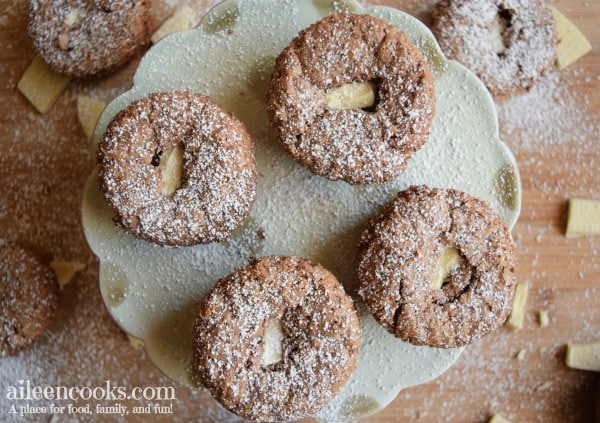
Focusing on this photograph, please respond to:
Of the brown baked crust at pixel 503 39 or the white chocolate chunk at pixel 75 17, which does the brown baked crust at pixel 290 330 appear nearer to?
the brown baked crust at pixel 503 39

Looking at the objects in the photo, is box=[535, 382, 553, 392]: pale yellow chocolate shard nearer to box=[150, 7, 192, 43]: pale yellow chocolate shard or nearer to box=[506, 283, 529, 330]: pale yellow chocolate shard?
box=[506, 283, 529, 330]: pale yellow chocolate shard

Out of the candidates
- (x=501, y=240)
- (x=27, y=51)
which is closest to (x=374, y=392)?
(x=501, y=240)

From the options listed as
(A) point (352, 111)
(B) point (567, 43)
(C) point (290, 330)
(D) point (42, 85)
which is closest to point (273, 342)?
(C) point (290, 330)

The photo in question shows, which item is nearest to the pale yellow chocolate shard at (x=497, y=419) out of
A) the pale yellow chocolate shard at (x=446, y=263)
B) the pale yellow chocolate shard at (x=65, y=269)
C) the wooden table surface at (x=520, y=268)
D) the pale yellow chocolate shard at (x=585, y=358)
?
the wooden table surface at (x=520, y=268)

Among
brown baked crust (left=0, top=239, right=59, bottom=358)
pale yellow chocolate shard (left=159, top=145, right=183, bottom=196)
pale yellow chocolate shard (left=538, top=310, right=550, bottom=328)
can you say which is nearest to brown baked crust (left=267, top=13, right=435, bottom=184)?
pale yellow chocolate shard (left=159, top=145, right=183, bottom=196)

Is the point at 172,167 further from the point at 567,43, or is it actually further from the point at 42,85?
the point at 567,43

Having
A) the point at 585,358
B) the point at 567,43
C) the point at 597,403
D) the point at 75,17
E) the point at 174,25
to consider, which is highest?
the point at 75,17
